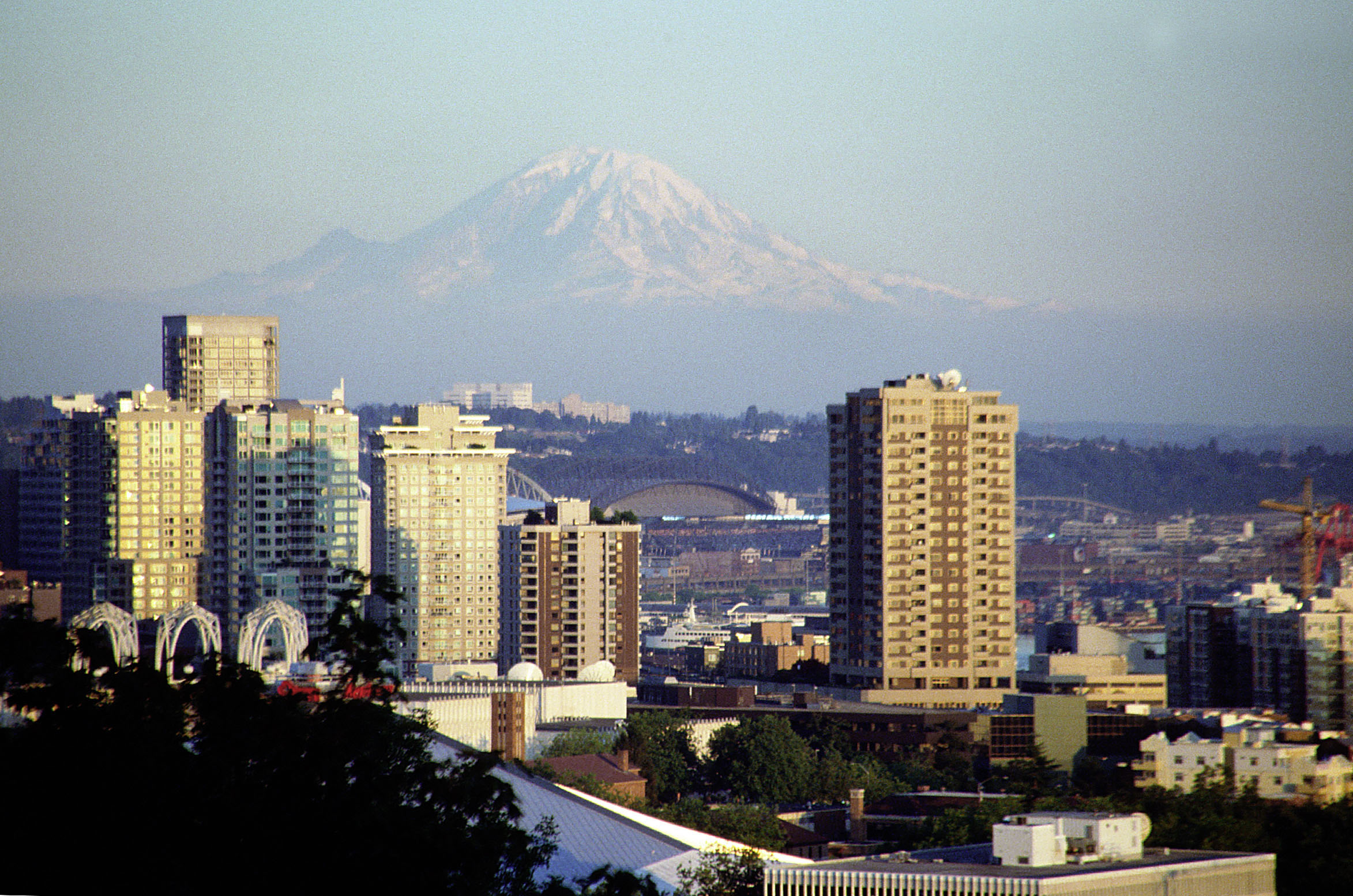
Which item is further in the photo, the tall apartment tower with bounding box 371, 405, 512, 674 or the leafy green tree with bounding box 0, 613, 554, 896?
the tall apartment tower with bounding box 371, 405, 512, 674

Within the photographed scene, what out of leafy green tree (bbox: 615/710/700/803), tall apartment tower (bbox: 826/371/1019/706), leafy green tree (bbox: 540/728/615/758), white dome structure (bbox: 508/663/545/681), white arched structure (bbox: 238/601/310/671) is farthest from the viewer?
tall apartment tower (bbox: 826/371/1019/706)

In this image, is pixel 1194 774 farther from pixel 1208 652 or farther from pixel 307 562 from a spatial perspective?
pixel 307 562

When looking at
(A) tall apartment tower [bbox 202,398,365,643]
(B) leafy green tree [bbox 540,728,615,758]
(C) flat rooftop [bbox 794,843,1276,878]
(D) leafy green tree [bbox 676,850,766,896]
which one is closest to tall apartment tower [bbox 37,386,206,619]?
(A) tall apartment tower [bbox 202,398,365,643]

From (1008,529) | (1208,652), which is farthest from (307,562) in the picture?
(1208,652)

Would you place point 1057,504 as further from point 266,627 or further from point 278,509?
point 266,627

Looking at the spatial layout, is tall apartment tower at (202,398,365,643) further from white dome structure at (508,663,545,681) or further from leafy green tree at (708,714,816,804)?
leafy green tree at (708,714,816,804)

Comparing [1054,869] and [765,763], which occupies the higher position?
[1054,869]

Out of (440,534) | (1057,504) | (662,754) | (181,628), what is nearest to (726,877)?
(662,754)

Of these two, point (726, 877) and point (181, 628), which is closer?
point (726, 877)
